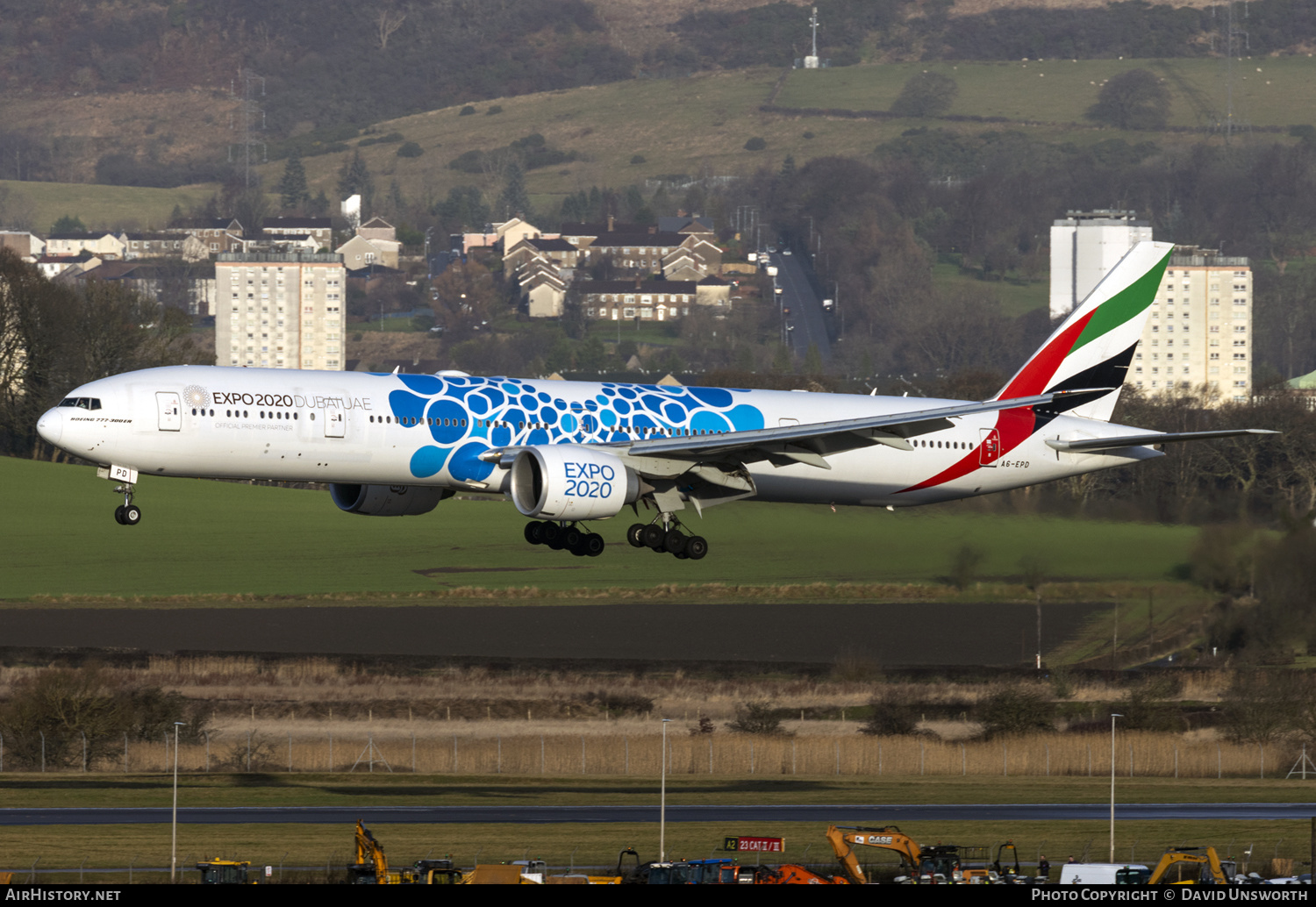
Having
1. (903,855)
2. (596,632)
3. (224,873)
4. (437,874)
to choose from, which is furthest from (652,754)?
(437,874)

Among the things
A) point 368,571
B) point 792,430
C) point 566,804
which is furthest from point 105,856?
point 368,571

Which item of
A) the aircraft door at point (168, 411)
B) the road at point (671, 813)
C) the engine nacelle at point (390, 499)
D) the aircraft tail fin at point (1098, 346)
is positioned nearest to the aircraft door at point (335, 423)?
the engine nacelle at point (390, 499)

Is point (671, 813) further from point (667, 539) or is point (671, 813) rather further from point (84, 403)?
point (84, 403)

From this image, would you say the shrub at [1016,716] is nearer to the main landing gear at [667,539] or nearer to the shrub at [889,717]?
the shrub at [889,717]

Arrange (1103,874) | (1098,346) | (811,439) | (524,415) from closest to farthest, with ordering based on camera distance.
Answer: (1103,874), (524,415), (811,439), (1098,346)

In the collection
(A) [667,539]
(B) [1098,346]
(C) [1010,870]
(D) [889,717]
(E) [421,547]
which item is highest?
(B) [1098,346]

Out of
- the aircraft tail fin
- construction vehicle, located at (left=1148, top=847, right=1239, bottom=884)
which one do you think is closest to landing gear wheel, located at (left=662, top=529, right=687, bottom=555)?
the aircraft tail fin

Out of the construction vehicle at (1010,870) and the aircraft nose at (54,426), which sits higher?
the aircraft nose at (54,426)
